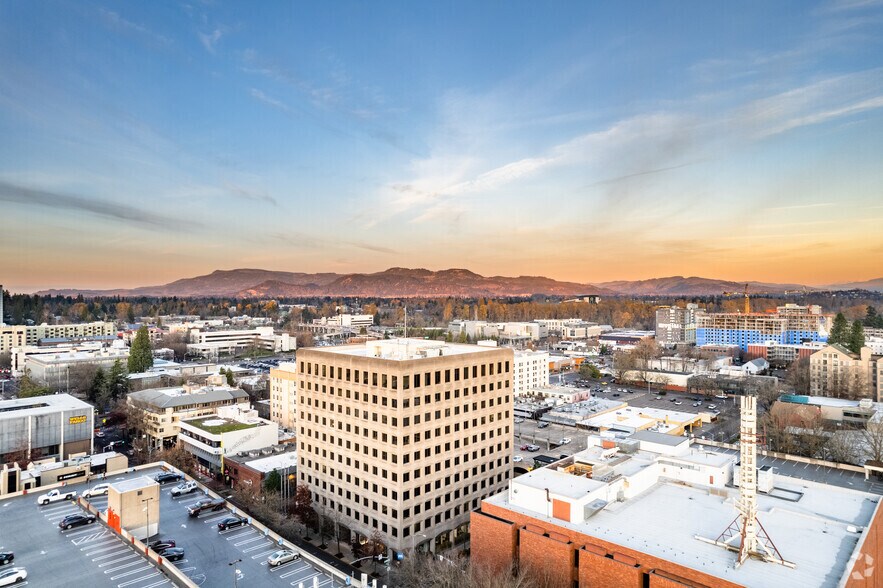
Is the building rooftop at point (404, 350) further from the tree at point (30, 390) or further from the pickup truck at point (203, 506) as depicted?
the tree at point (30, 390)

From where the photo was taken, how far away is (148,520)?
122ft

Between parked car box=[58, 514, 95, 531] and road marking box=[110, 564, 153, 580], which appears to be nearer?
road marking box=[110, 564, 153, 580]

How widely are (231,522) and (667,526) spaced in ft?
98.8

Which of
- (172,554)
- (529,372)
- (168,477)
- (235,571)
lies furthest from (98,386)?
(529,372)

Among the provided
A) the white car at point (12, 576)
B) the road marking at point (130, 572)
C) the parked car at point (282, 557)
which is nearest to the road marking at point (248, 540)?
the parked car at point (282, 557)

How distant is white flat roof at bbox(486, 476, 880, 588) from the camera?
27016 mm

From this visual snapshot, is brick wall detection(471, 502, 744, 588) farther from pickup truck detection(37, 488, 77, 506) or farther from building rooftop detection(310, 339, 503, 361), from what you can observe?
pickup truck detection(37, 488, 77, 506)

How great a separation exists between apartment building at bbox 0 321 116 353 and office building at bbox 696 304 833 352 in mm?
215490

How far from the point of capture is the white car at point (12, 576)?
2953 cm

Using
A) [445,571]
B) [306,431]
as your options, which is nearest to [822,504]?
[445,571]

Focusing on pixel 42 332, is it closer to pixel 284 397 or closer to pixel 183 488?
pixel 284 397

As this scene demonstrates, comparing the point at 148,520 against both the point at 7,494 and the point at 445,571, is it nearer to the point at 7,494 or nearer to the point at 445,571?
the point at 7,494

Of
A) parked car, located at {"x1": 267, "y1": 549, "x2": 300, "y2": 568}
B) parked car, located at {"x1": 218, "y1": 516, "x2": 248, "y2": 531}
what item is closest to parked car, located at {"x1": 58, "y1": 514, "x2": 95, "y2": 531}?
parked car, located at {"x1": 218, "y1": 516, "x2": 248, "y2": 531}

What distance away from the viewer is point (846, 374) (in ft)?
331
